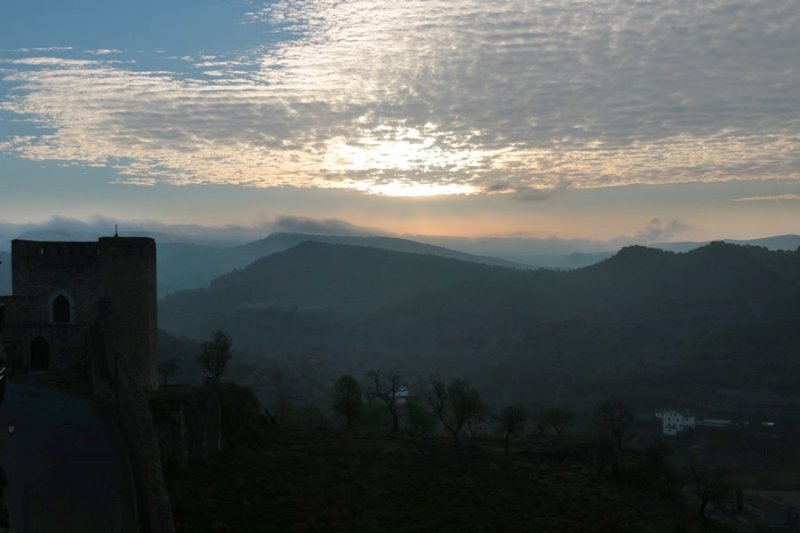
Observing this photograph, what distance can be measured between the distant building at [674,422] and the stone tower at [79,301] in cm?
9273

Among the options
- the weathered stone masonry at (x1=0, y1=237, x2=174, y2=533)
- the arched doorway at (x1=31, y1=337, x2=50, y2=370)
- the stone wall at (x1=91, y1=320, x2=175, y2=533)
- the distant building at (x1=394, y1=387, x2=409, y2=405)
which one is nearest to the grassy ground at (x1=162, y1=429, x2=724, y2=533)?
the stone wall at (x1=91, y1=320, x2=175, y2=533)

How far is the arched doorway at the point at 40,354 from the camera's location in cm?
3275

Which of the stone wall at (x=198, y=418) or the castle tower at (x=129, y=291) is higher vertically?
the castle tower at (x=129, y=291)

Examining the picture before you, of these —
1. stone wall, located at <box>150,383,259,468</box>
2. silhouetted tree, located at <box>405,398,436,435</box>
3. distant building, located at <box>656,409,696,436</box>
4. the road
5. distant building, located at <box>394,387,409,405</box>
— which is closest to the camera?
the road

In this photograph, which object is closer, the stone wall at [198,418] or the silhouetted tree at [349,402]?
the stone wall at [198,418]

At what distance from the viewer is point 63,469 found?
2177 centimetres

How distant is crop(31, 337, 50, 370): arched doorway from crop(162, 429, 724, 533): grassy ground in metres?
8.26

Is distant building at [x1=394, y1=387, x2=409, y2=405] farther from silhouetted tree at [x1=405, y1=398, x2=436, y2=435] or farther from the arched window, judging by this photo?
the arched window

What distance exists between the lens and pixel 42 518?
18.6 meters

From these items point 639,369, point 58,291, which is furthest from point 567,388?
point 58,291

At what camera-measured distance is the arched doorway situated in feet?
107

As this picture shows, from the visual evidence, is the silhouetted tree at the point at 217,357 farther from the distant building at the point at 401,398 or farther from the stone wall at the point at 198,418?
the distant building at the point at 401,398

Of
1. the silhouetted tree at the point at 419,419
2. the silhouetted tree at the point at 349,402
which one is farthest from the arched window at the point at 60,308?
the silhouetted tree at the point at 419,419

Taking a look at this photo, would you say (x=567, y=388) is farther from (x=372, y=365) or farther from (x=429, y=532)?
(x=429, y=532)
